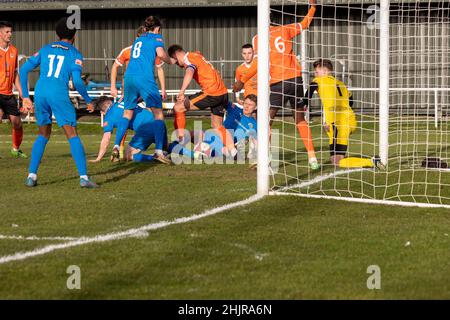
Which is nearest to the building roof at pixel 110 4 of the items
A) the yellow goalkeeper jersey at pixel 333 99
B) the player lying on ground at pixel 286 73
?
the yellow goalkeeper jersey at pixel 333 99

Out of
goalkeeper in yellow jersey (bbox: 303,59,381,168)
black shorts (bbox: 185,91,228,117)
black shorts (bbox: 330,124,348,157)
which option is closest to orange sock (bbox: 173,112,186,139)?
black shorts (bbox: 185,91,228,117)

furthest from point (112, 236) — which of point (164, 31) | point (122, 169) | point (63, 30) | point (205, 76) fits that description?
point (164, 31)

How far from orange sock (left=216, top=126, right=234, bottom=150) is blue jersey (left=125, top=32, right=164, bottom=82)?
5.46 feet

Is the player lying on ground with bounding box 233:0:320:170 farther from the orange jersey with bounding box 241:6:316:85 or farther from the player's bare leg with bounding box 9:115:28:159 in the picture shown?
the player's bare leg with bounding box 9:115:28:159

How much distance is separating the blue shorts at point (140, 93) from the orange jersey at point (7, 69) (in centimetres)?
313

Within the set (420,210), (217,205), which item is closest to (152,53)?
(217,205)

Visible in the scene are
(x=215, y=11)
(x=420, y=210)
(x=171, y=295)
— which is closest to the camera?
(x=171, y=295)

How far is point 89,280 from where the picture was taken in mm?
6223

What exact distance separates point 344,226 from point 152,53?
6.56 m

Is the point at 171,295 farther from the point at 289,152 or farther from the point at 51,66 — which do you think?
the point at 289,152

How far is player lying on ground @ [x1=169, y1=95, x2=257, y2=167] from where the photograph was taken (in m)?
15.0

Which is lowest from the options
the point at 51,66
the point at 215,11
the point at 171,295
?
the point at 171,295

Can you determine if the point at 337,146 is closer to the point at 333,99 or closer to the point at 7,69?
the point at 333,99

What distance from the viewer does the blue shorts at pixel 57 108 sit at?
11.2m
